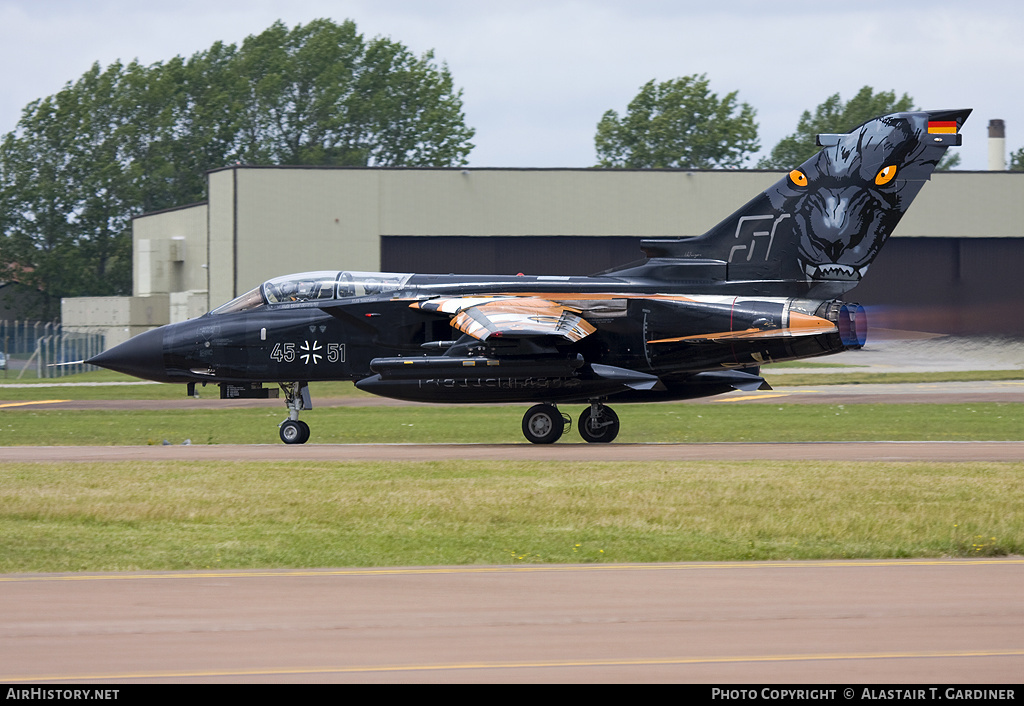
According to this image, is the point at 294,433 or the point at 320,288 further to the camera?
the point at 320,288

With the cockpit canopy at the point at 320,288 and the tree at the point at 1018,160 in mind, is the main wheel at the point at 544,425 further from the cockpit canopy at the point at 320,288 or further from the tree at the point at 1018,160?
the tree at the point at 1018,160

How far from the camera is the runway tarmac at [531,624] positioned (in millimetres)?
6668

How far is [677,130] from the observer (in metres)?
99.9

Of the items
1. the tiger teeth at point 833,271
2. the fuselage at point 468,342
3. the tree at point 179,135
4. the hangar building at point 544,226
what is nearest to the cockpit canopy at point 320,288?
the fuselage at point 468,342

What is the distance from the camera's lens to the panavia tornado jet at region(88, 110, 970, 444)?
2033cm

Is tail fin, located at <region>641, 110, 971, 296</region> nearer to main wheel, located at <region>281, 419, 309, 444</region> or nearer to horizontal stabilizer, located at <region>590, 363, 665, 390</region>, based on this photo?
horizontal stabilizer, located at <region>590, 363, 665, 390</region>

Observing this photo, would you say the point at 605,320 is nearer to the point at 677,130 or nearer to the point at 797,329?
the point at 797,329

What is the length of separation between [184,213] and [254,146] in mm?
41237

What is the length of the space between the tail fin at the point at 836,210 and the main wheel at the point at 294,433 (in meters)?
7.89

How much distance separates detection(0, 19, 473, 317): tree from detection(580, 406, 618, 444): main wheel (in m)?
75.4

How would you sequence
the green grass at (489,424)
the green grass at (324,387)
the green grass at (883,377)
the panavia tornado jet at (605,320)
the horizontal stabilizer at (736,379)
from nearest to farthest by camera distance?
the panavia tornado jet at (605,320) < the horizontal stabilizer at (736,379) < the green grass at (489,424) < the green grass at (324,387) < the green grass at (883,377)

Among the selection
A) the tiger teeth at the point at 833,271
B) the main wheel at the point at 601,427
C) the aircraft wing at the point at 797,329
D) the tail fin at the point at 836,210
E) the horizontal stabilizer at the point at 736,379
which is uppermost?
the tail fin at the point at 836,210

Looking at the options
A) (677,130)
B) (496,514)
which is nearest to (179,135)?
(677,130)

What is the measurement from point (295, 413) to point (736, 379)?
27.1 feet
